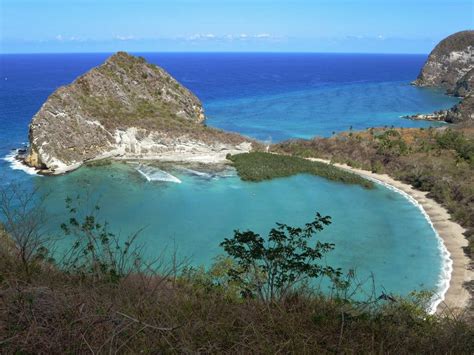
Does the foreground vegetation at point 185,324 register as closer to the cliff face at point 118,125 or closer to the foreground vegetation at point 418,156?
the foreground vegetation at point 418,156

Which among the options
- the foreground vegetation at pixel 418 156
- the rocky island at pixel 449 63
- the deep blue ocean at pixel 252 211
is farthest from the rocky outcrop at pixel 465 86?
the deep blue ocean at pixel 252 211

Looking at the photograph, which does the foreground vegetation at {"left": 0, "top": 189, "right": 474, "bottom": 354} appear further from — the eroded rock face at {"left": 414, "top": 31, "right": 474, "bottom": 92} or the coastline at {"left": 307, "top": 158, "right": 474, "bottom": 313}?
the eroded rock face at {"left": 414, "top": 31, "right": 474, "bottom": 92}

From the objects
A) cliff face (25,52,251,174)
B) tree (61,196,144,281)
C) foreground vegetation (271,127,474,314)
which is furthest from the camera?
cliff face (25,52,251,174)

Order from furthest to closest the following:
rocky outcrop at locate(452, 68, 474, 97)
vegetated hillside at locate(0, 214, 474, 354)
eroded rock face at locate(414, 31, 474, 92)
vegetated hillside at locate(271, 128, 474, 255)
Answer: eroded rock face at locate(414, 31, 474, 92) < rocky outcrop at locate(452, 68, 474, 97) < vegetated hillside at locate(271, 128, 474, 255) < vegetated hillside at locate(0, 214, 474, 354)

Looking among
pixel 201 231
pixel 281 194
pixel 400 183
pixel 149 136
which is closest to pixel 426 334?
pixel 201 231

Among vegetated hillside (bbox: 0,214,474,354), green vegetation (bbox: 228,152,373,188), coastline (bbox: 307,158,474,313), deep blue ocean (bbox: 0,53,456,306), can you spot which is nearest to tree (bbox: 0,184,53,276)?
vegetated hillside (bbox: 0,214,474,354)

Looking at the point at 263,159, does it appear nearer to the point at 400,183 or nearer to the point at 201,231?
the point at 400,183

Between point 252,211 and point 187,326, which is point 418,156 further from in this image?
point 187,326
